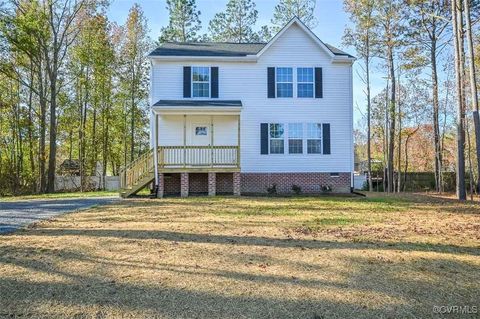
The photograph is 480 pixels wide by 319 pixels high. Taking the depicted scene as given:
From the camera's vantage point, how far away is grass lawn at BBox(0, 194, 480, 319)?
363 centimetres

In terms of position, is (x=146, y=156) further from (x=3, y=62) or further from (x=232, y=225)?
(x=3, y=62)

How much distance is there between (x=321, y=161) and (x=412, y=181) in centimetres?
1346

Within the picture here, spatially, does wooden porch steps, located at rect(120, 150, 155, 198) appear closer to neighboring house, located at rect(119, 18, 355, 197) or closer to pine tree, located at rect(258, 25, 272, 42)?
neighboring house, located at rect(119, 18, 355, 197)

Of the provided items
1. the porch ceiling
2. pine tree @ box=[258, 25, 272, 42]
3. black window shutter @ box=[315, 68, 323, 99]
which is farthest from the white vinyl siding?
pine tree @ box=[258, 25, 272, 42]

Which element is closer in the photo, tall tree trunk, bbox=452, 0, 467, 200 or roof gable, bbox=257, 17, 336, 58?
tall tree trunk, bbox=452, 0, 467, 200

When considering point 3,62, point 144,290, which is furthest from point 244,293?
point 3,62

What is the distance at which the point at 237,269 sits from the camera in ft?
15.3

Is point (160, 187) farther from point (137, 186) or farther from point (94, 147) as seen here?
point (94, 147)

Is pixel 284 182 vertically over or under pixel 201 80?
under

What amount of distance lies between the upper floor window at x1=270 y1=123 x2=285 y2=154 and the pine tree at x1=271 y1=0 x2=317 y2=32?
44.7 ft

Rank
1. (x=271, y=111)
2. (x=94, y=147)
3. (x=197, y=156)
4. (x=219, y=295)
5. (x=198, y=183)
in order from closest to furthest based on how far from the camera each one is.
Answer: (x=219, y=295) → (x=197, y=156) → (x=198, y=183) → (x=271, y=111) → (x=94, y=147)

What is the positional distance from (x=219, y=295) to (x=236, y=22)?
28505 millimetres

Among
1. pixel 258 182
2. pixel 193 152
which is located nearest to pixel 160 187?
pixel 193 152

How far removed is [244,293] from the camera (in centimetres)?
392
